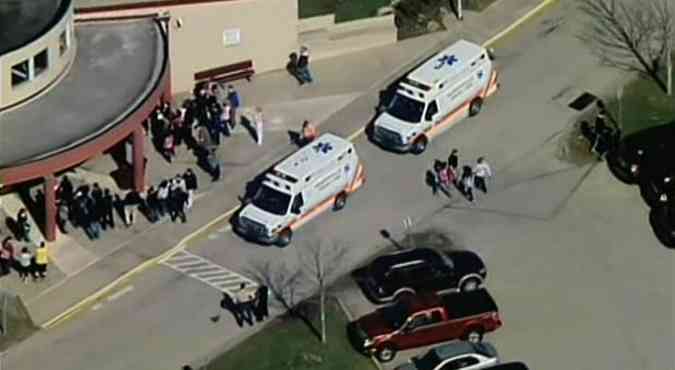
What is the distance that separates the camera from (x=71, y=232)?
6925 cm

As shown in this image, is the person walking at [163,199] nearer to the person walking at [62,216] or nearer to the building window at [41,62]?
the person walking at [62,216]

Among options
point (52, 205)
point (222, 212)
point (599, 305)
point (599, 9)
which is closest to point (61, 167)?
point (52, 205)

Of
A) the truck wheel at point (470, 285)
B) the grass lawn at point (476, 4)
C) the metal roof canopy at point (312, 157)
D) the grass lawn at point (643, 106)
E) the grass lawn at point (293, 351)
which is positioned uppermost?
the metal roof canopy at point (312, 157)

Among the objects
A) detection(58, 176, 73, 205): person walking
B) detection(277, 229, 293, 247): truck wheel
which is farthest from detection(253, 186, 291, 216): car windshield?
detection(58, 176, 73, 205): person walking

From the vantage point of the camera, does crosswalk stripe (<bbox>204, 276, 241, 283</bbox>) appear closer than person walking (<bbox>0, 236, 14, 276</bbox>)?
No

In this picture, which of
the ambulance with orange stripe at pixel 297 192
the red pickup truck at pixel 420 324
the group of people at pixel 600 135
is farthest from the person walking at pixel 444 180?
the red pickup truck at pixel 420 324

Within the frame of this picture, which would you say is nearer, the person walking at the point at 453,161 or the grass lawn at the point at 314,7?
the person walking at the point at 453,161

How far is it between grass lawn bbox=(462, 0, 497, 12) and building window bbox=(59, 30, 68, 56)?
1825cm

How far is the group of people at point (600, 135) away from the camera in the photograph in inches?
2886

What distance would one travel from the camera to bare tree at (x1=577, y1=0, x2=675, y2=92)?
78.4m

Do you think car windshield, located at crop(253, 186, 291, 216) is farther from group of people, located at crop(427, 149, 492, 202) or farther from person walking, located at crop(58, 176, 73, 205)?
person walking, located at crop(58, 176, 73, 205)

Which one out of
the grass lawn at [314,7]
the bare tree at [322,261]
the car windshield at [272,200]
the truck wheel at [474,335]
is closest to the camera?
the truck wheel at [474,335]

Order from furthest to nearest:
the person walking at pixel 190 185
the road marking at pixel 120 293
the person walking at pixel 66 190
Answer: the person walking at pixel 190 185, the person walking at pixel 66 190, the road marking at pixel 120 293

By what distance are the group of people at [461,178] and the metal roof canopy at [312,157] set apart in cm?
326
